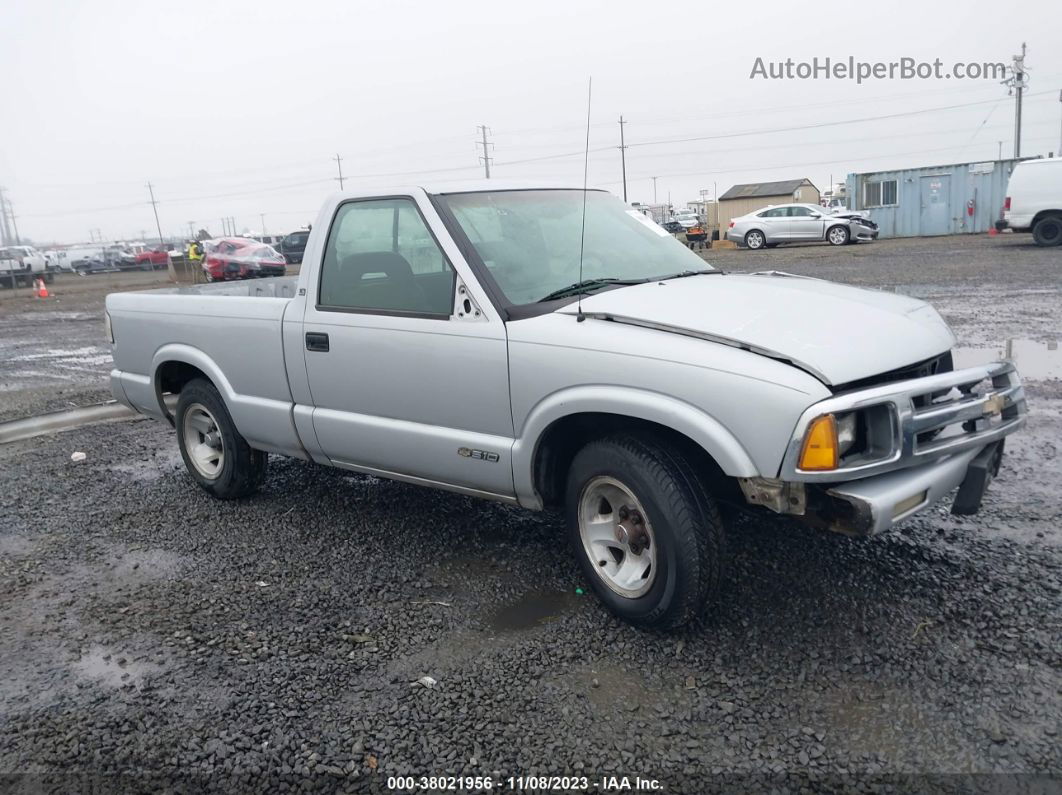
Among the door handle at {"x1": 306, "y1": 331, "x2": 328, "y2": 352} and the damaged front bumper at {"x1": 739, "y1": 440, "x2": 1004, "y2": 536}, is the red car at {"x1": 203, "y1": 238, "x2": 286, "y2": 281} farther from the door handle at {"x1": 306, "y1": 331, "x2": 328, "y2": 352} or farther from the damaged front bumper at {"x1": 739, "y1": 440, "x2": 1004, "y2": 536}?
the damaged front bumper at {"x1": 739, "y1": 440, "x2": 1004, "y2": 536}

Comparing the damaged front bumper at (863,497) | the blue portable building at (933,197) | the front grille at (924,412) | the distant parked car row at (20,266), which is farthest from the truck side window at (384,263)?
the distant parked car row at (20,266)

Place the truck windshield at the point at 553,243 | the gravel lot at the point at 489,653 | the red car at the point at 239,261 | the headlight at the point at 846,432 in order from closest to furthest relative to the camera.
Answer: the gravel lot at the point at 489,653 < the headlight at the point at 846,432 < the truck windshield at the point at 553,243 < the red car at the point at 239,261

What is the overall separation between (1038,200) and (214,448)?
21.8 metres

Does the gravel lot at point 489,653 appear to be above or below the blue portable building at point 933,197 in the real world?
below

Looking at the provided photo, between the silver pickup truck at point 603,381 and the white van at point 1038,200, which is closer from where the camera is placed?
the silver pickup truck at point 603,381

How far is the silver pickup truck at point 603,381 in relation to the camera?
3.04m

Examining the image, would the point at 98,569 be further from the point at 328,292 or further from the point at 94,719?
the point at 328,292

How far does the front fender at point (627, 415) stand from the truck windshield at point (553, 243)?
1.98 ft

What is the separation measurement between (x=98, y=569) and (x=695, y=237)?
31229 mm

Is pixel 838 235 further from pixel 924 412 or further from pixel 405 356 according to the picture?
pixel 924 412

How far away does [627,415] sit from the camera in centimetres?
332

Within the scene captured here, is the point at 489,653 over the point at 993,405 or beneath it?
beneath

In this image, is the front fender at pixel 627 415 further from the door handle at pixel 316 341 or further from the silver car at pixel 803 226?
the silver car at pixel 803 226

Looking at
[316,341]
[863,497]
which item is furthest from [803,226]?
[863,497]
